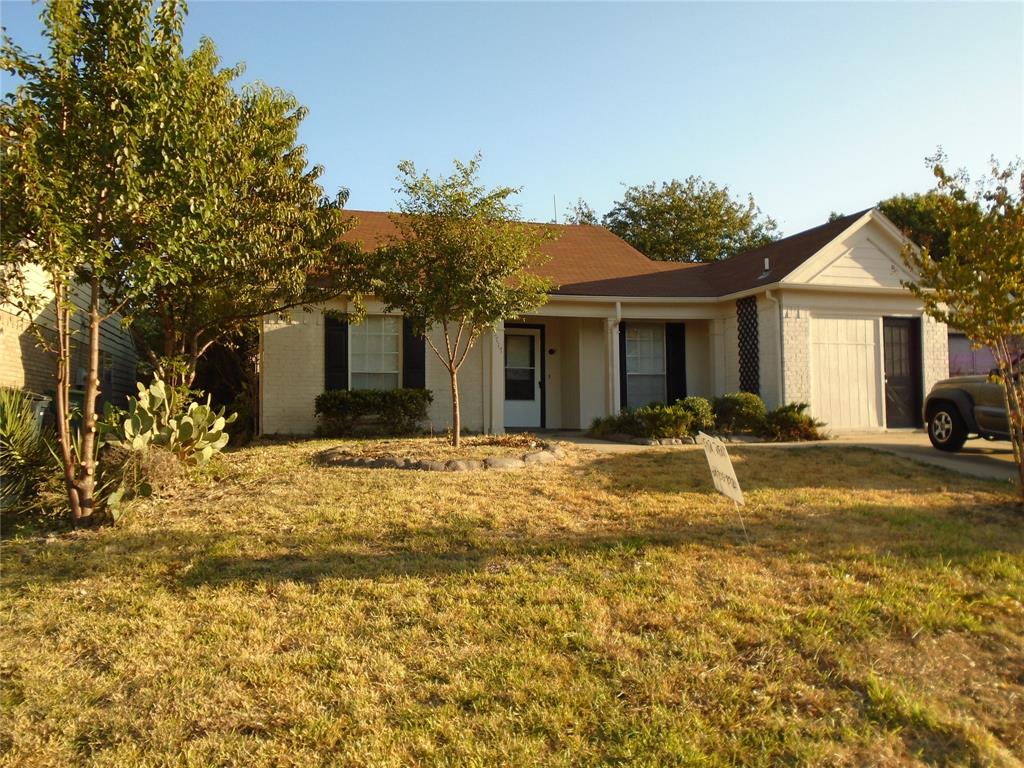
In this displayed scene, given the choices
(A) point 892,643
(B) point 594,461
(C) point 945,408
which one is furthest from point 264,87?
(C) point 945,408

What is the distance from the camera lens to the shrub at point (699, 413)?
12.8m

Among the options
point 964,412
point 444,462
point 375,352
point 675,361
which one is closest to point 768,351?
point 675,361

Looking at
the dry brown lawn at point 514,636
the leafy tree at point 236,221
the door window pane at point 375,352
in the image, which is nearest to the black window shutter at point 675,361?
the door window pane at point 375,352

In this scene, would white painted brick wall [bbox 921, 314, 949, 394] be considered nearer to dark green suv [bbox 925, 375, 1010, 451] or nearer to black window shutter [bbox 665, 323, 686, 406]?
dark green suv [bbox 925, 375, 1010, 451]

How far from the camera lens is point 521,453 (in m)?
9.84

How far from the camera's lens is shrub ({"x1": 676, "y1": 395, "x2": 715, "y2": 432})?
12.8 meters

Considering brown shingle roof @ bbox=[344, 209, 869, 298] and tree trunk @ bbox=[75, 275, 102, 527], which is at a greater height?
brown shingle roof @ bbox=[344, 209, 869, 298]

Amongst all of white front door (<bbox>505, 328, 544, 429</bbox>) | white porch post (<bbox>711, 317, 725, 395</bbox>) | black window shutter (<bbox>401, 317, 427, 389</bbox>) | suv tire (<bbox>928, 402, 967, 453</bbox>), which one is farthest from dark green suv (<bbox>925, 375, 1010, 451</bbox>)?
black window shutter (<bbox>401, 317, 427, 389</bbox>)

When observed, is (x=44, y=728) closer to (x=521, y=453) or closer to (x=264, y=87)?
(x=521, y=453)

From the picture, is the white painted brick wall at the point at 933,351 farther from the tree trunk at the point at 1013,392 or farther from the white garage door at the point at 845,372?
the tree trunk at the point at 1013,392

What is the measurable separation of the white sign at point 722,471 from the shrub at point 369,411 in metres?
7.86

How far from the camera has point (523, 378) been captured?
1638 centimetres

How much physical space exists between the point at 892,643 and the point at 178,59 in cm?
721

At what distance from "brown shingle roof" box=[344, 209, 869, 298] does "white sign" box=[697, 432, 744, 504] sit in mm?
8551
